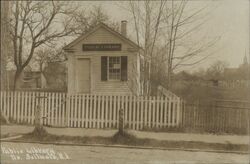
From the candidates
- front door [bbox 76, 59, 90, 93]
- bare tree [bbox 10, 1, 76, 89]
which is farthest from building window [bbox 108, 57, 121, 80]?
bare tree [bbox 10, 1, 76, 89]

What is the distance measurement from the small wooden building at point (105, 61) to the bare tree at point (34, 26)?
0.54 m

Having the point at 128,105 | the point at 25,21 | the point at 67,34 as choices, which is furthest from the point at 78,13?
the point at 128,105

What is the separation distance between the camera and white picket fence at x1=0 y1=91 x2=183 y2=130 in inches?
349

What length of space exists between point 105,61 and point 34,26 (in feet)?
6.72

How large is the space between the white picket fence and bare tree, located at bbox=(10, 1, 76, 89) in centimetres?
131

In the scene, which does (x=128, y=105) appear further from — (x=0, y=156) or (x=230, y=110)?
(x=0, y=156)

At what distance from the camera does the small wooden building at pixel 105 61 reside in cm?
873

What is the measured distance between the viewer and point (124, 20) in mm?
7953

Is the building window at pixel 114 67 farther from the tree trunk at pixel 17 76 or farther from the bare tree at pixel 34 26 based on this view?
the tree trunk at pixel 17 76

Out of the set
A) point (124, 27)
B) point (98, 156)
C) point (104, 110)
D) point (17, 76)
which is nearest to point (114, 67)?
point (104, 110)

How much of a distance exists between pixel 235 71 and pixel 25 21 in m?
5.28

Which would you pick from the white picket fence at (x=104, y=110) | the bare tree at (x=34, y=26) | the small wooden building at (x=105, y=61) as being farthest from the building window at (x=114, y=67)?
the bare tree at (x=34, y=26)

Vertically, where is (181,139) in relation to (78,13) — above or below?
below

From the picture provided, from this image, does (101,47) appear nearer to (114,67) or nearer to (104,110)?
(114,67)
